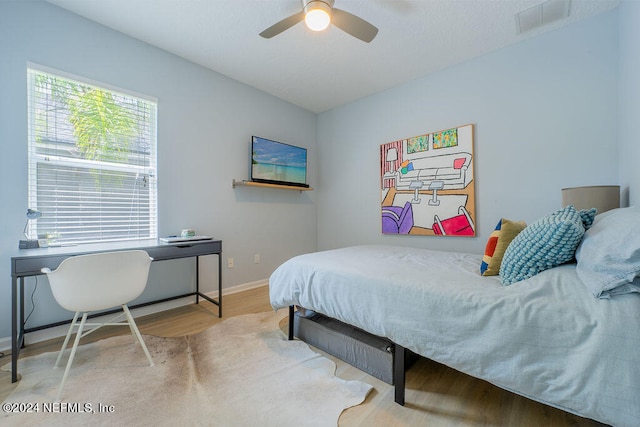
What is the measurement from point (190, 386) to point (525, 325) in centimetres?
170

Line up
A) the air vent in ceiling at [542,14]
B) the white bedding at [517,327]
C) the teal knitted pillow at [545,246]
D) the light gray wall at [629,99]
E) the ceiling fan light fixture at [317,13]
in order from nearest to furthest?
1. the white bedding at [517,327]
2. the teal knitted pillow at [545,246]
3. the light gray wall at [629,99]
4. the ceiling fan light fixture at [317,13]
5. the air vent in ceiling at [542,14]

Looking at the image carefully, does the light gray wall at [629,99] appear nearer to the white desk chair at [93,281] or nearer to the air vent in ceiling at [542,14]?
the air vent in ceiling at [542,14]

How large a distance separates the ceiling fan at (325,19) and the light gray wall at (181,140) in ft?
4.57

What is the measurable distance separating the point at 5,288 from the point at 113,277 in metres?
A: 1.11

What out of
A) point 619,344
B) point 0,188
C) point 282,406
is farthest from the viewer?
point 0,188

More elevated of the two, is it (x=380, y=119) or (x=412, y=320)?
(x=380, y=119)

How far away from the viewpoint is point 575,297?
952 mm

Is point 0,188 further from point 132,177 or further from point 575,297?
point 575,297

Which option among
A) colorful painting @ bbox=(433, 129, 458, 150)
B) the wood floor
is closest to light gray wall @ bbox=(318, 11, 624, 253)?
colorful painting @ bbox=(433, 129, 458, 150)

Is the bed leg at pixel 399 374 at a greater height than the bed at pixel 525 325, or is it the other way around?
the bed at pixel 525 325

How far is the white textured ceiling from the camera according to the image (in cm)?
202

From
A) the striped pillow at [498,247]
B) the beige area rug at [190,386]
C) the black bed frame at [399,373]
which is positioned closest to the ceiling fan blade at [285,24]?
the striped pillow at [498,247]

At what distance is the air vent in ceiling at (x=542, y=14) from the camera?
1989 mm

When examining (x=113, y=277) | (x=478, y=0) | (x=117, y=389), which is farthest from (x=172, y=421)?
(x=478, y=0)
